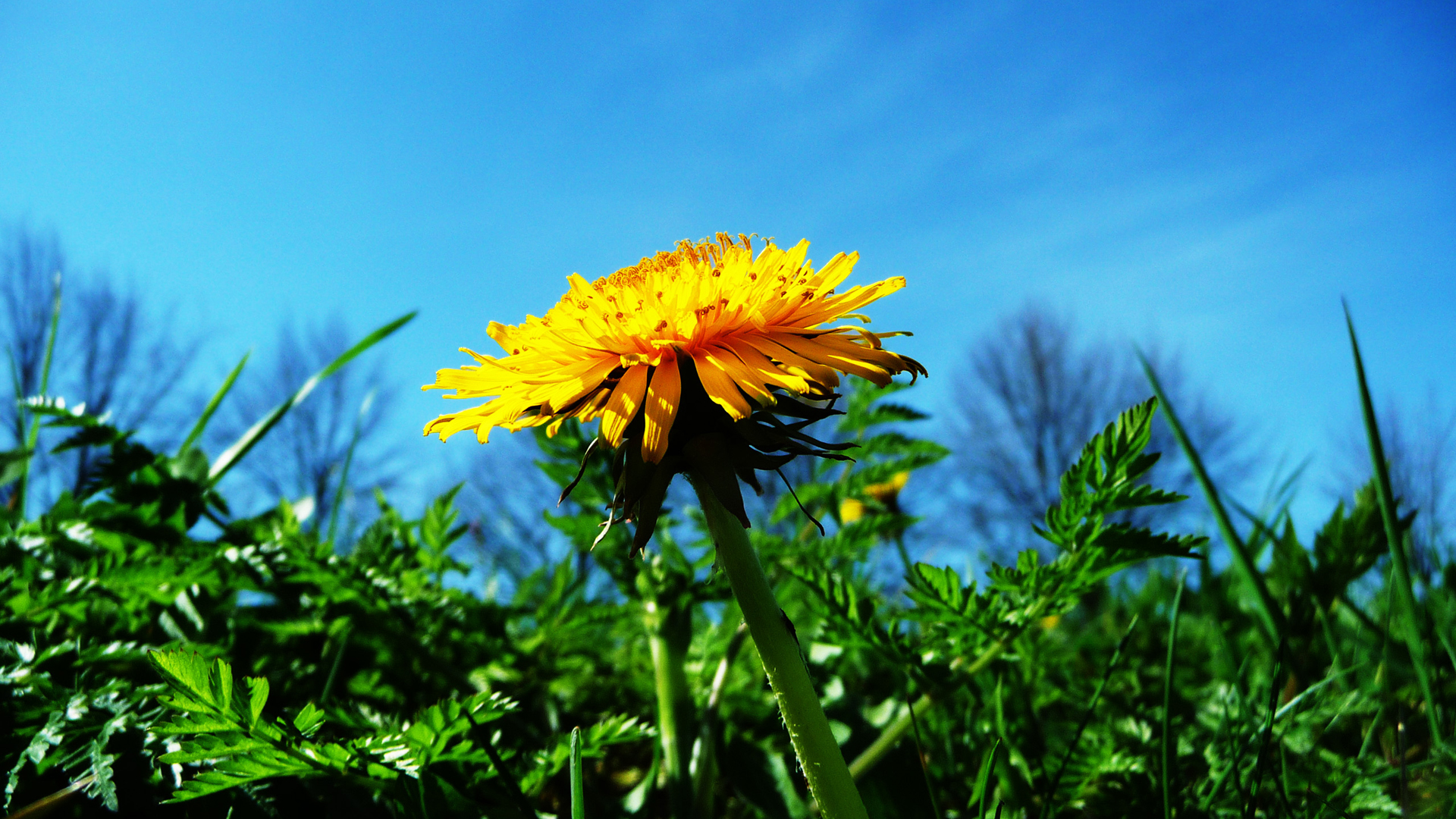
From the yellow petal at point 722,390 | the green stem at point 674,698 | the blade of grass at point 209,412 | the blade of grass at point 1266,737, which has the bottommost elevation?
the blade of grass at point 1266,737

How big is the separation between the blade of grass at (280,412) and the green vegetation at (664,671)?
0.02 meters

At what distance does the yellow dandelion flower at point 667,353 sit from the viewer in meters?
0.91

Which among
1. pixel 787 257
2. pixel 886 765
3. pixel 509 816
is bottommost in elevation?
pixel 886 765

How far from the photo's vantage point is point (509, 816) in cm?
104

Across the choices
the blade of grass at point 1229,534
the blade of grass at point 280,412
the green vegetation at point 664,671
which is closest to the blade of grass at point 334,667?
the green vegetation at point 664,671

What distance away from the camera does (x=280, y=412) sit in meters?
2.13

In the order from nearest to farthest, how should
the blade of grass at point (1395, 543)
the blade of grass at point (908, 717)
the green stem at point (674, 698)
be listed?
the blade of grass at point (1395, 543), the blade of grass at point (908, 717), the green stem at point (674, 698)

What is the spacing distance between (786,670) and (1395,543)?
92 cm

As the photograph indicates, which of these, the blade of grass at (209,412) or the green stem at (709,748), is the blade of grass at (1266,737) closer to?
the green stem at (709,748)

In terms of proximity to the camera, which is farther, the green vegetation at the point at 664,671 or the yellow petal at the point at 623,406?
the green vegetation at the point at 664,671

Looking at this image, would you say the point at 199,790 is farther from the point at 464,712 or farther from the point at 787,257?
the point at 787,257

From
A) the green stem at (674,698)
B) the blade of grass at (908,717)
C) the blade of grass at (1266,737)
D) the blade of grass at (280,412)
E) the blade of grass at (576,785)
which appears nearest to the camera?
the blade of grass at (576,785)

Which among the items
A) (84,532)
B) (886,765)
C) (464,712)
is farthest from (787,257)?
(84,532)

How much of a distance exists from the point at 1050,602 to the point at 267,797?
41.5 inches
